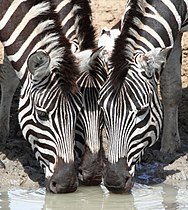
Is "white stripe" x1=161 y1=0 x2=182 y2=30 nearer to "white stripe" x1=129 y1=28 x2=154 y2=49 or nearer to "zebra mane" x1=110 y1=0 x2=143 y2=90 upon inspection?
"zebra mane" x1=110 y1=0 x2=143 y2=90

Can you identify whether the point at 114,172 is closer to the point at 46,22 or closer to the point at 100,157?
the point at 100,157

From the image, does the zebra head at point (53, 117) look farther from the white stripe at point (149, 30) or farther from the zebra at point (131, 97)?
the white stripe at point (149, 30)

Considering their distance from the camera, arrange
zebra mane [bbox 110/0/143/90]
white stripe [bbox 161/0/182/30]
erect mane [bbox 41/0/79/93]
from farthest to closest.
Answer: white stripe [bbox 161/0/182/30]
zebra mane [bbox 110/0/143/90]
erect mane [bbox 41/0/79/93]

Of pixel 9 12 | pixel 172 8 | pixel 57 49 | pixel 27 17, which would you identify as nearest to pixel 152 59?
pixel 57 49

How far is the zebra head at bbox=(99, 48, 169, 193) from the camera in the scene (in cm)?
914

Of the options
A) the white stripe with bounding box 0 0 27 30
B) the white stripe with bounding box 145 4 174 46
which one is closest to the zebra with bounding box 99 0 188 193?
the white stripe with bounding box 145 4 174 46

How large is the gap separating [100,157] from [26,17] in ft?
5.08

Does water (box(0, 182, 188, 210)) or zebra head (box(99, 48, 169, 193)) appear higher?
zebra head (box(99, 48, 169, 193))

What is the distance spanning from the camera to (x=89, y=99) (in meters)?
9.49

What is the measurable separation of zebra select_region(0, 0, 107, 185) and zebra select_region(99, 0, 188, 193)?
17 centimetres

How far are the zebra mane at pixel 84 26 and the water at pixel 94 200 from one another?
1.40m

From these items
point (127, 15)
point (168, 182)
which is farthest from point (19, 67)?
point (168, 182)

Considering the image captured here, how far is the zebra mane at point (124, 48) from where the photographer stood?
365 inches

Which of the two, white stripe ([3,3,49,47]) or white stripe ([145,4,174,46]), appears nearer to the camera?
white stripe ([3,3,49,47])
